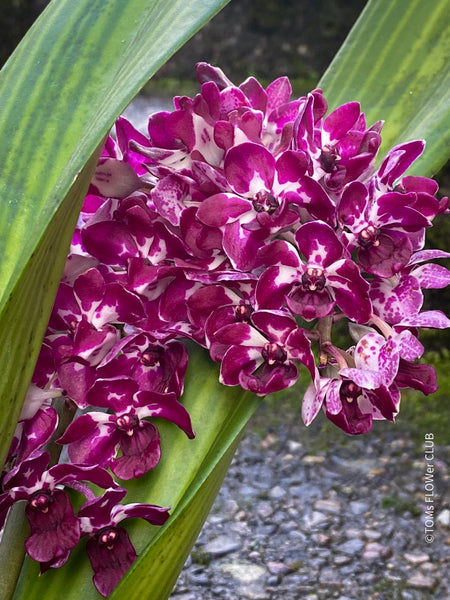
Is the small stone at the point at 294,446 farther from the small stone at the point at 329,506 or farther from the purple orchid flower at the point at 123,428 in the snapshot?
the purple orchid flower at the point at 123,428

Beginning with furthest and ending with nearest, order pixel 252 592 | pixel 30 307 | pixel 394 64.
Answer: pixel 252 592 < pixel 394 64 < pixel 30 307

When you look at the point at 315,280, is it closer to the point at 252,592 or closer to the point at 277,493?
the point at 252,592

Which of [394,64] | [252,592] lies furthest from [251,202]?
[252,592]

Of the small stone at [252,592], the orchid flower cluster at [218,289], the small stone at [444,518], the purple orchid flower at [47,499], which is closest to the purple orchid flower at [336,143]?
the orchid flower cluster at [218,289]

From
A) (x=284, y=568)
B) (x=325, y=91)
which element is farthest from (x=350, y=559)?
(x=325, y=91)

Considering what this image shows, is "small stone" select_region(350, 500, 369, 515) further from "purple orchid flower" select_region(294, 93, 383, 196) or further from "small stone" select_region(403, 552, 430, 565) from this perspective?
"purple orchid flower" select_region(294, 93, 383, 196)
